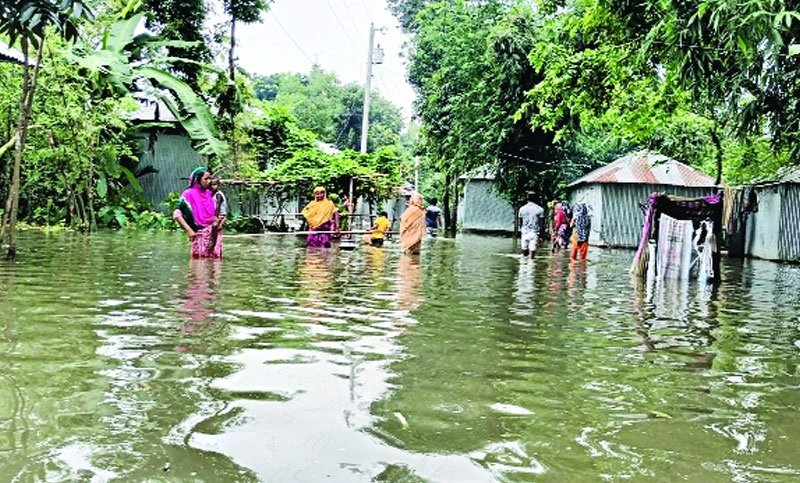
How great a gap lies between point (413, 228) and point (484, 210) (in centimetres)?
3076

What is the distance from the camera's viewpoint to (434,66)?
4362 centimetres

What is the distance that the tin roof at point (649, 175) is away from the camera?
33.0m

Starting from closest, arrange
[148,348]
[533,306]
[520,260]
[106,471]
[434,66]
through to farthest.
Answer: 1. [106,471]
2. [148,348]
3. [533,306]
4. [520,260]
5. [434,66]

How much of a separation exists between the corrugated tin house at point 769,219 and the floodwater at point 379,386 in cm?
1532

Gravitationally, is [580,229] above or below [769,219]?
below

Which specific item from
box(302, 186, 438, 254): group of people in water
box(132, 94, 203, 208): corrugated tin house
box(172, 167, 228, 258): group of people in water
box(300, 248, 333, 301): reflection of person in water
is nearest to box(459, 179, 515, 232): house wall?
box(132, 94, 203, 208): corrugated tin house

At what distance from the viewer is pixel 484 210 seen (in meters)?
48.9

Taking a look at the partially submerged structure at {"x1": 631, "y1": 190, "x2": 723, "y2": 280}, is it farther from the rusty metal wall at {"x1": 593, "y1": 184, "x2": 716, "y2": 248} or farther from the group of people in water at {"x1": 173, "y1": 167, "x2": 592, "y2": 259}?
the rusty metal wall at {"x1": 593, "y1": 184, "x2": 716, "y2": 248}

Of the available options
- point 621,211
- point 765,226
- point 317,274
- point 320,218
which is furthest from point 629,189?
point 317,274

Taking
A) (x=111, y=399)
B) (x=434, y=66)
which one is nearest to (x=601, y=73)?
(x=111, y=399)

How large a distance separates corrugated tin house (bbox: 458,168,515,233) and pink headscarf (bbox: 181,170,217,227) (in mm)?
35281

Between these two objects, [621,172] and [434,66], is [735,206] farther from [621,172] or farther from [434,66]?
[434,66]

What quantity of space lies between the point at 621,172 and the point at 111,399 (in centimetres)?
3124

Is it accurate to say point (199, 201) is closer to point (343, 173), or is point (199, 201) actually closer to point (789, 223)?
point (343, 173)
